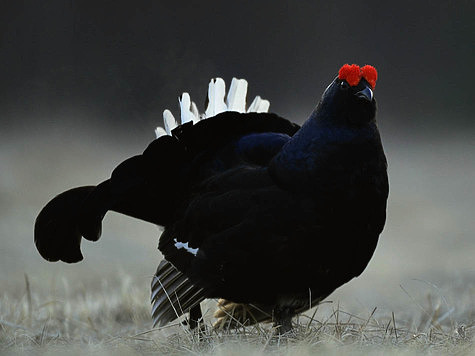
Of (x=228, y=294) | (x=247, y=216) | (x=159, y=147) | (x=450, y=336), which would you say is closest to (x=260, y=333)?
(x=228, y=294)

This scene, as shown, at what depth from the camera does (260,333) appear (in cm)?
167

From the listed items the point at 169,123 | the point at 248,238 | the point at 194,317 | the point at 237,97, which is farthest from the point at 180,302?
the point at 237,97

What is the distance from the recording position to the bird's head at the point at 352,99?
1.60 meters

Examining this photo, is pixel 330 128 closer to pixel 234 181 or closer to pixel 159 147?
pixel 234 181

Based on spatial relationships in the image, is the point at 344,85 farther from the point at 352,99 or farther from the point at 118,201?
the point at 118,201

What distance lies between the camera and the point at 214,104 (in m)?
2.09

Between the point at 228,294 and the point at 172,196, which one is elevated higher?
the point at 172,196

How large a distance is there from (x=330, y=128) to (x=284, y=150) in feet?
0.35

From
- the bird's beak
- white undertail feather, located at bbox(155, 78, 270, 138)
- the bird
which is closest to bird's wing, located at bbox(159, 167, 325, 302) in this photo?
the bird

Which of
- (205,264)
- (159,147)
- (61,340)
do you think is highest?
(159,147)

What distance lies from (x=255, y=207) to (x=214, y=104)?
1.73ft

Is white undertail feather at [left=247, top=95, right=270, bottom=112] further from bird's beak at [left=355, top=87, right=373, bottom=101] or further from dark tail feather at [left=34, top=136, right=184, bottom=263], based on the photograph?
bird's beak at [left=355, top=87, right=373, bottom=101]

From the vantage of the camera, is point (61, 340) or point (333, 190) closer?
point (333, 190)

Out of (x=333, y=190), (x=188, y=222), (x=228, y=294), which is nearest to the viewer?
(x=333, y=190)
